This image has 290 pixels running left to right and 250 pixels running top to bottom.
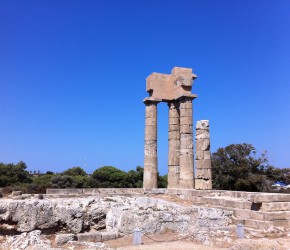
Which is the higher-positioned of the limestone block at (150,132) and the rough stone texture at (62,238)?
the limestone block at (150,132)

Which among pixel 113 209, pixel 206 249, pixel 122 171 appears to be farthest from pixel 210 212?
pixel 122 171

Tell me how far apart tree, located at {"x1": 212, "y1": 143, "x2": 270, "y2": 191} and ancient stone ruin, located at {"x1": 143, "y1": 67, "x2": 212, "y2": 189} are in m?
10.5

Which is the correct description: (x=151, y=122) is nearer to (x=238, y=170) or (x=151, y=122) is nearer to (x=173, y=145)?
(x=173, y=145)

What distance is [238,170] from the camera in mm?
29922

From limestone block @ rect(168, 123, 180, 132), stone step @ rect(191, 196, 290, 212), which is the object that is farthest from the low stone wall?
limestone block @ rect(168, 123, 180, 132)

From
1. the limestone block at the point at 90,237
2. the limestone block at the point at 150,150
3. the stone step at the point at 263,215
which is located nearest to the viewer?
the limestone block at the point at 90,237

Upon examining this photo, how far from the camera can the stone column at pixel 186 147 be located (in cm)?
1897

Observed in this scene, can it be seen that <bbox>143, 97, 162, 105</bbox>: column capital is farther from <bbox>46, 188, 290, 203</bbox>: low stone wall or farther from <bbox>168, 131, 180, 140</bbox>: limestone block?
<bbox>46, 188, 290, 203</bbox>: low stone wall

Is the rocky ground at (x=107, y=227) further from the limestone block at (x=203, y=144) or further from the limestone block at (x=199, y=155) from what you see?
the limestone block at (x=203, y=144)

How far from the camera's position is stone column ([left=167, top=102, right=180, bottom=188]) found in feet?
69.9

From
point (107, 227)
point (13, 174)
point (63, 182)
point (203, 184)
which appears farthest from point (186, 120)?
point (13, 174)

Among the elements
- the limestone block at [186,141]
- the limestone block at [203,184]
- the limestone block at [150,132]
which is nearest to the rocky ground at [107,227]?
the limestone block at [203,184]

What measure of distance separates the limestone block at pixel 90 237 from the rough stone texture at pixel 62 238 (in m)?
0.26

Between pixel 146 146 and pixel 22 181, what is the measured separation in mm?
26112
